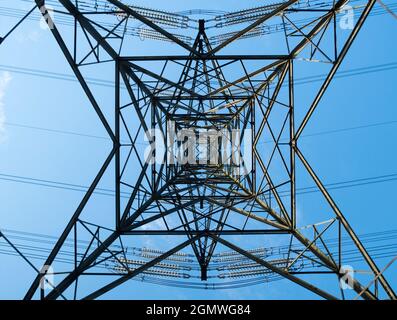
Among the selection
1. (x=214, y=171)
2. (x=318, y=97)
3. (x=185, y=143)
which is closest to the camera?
(x=318, y=97)

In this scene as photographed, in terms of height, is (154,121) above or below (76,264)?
above

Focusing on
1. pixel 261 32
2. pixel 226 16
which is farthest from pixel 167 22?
pixel 261 32

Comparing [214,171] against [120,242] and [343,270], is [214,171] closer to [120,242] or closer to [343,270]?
[120,242]

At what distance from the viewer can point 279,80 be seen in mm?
14414

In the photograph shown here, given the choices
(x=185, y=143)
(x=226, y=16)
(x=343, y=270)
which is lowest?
(x=343, y=270)
